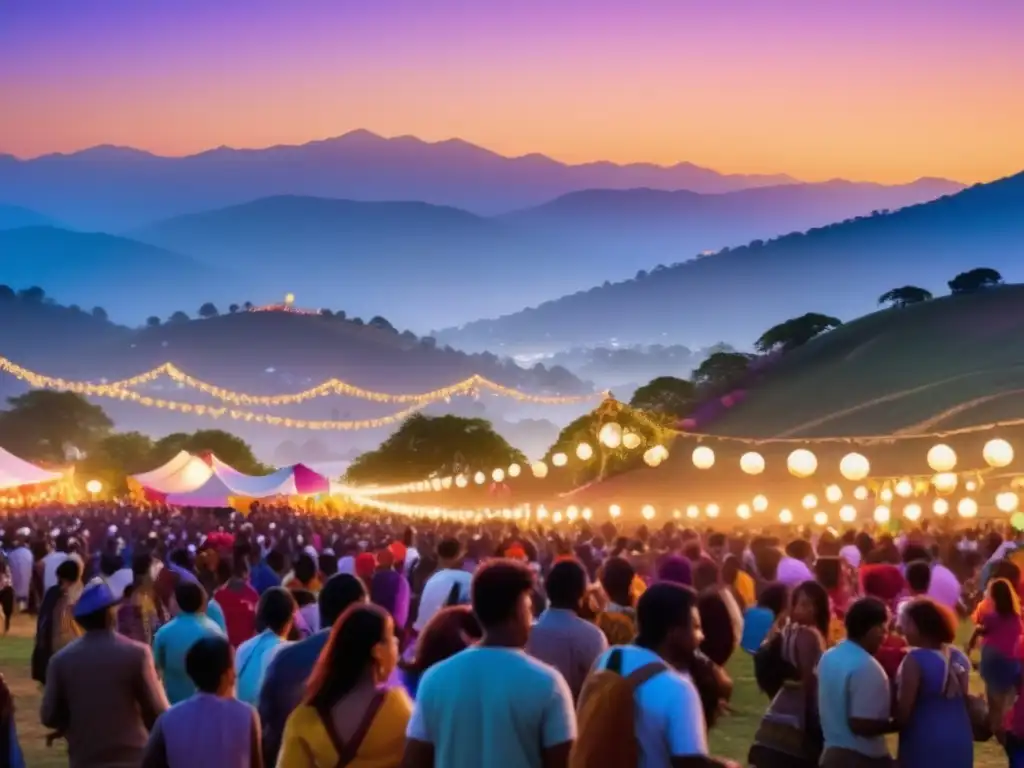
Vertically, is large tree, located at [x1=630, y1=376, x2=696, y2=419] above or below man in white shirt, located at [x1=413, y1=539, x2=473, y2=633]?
above

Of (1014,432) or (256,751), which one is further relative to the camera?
(1014,432)

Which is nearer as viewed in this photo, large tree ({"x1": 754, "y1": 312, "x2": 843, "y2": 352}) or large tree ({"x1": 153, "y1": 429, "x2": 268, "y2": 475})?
large tree ({"x1": 754, "y1": 312, "x2": 843, "y2": 352})

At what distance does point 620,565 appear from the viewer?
8414 millimetres

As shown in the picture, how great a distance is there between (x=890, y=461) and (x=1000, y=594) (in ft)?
183

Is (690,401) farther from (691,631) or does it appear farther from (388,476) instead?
(691,631)

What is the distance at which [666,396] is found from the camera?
101 meters

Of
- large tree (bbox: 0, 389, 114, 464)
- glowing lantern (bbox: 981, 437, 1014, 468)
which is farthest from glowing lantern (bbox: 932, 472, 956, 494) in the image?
large tree (bbox: 0, 389, 114, 464)

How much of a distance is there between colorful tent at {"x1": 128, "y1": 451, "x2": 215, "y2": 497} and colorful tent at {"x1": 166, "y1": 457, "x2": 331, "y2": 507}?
38cm

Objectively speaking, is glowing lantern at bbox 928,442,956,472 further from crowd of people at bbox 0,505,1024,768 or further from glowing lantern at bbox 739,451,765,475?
crowd of people at bbox 0,505,1024,768

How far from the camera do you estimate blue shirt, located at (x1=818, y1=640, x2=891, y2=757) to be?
7266 millimetres

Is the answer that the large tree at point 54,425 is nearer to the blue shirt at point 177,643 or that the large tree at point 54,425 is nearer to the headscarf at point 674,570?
the blue shirt at point 177,643

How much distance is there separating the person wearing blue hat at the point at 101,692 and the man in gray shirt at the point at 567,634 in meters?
1.76

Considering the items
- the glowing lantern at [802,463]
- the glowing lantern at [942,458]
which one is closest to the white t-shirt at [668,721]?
the glowing lantern at [942,458]

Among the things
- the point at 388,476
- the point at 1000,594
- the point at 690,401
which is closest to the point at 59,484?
the point at 388,476
